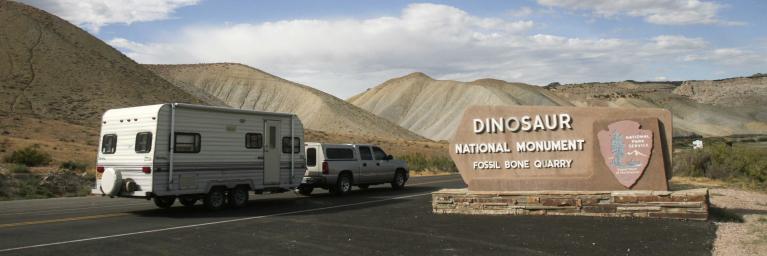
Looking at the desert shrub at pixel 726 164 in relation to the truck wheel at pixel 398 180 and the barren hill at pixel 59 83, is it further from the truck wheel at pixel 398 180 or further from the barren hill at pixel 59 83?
the barren hill at pixel 59 83

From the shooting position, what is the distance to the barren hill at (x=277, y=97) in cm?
9669

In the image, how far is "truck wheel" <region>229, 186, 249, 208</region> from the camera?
54.1ft

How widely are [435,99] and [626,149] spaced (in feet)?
357

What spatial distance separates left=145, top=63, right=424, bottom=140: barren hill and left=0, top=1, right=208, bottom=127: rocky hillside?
24.7 meters

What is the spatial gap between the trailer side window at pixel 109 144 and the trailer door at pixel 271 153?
3.66 m

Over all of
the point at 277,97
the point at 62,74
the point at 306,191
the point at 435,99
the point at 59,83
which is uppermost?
the point at 435,99

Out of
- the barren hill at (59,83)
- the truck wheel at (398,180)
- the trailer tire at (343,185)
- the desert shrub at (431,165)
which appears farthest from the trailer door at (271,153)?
the barren hill at (59,83)

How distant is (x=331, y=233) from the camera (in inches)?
456

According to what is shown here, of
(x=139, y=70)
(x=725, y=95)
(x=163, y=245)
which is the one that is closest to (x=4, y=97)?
(x=139, y=70)

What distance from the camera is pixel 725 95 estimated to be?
536 feet

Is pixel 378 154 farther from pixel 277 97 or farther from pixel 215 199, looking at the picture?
A: pixel 277 97

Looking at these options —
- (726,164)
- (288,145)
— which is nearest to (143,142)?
(288,145)

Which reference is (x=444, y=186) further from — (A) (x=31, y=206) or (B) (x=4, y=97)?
(B) (x=4, y=97)

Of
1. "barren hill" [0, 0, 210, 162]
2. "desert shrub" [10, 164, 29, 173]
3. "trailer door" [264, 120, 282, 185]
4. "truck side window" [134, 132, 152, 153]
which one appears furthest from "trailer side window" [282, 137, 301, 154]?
"barren hill" [0, 0, 210, 162]
